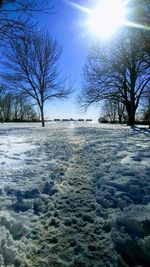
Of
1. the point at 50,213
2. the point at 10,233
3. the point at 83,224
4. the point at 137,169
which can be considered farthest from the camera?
the point at 137,169

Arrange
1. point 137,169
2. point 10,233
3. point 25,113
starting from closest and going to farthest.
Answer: point 10,233, point 137,169, point 25,113

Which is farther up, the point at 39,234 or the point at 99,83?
the point at 99,83

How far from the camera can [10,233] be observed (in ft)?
7.75

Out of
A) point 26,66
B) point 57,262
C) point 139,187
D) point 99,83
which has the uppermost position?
point 26,66

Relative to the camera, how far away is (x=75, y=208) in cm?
297

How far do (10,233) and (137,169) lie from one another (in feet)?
9.10

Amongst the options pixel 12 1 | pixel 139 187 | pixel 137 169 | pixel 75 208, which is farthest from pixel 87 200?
pixel 12 1

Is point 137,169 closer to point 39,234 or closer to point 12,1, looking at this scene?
point 39,234

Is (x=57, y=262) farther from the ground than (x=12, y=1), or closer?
closer

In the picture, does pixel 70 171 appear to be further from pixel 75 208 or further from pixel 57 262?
pixel 57 262

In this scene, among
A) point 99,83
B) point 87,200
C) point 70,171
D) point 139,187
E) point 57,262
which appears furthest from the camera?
point 99,83

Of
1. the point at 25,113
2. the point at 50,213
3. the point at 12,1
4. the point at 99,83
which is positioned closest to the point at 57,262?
the point at 50,213

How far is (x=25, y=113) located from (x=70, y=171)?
71681mm

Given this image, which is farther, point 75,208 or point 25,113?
point 25,113
